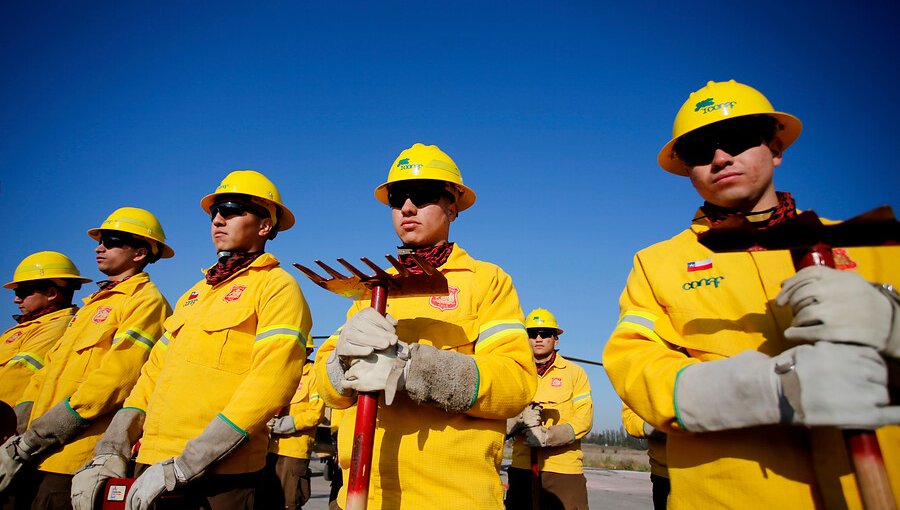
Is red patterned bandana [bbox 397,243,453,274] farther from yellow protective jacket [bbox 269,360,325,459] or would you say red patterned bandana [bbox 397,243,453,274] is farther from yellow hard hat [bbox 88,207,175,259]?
yellow protective jacket [bbox 269,360,325,459]

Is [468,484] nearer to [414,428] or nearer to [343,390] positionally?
[414,428]

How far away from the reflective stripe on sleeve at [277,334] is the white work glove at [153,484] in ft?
2.79

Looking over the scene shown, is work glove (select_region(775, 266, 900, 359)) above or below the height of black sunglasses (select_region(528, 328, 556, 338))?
below

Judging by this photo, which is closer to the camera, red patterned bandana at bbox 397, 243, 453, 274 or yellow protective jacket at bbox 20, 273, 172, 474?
red patterned bandana at bbox 397, 243, 453, 274

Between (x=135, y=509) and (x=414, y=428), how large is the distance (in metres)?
1.78

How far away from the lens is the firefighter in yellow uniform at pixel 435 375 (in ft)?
7.13

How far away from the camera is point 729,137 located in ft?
7.15

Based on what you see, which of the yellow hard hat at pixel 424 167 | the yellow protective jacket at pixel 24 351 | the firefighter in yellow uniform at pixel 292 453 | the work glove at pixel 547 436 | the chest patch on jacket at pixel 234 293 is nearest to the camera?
the yellow hard hat at pixel 424 167

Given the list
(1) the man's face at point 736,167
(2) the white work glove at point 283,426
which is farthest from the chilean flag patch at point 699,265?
(2) the white work glove at point 283,426

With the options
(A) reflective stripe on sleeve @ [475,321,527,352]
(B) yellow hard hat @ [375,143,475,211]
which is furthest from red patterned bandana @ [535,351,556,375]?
(A) reflective stripe on sleeve @ [475,321,527,352]

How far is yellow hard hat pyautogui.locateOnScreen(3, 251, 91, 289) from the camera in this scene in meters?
6.56

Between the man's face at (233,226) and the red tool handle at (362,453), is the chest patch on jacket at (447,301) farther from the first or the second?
the man's face at (233,226)

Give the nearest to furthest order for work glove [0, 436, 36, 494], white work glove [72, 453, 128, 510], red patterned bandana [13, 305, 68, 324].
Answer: white work glove [72, 453, 128, 510] → work glove [0, 436, 36, 494] → red patterned bandana [13, 305, 68, 324]

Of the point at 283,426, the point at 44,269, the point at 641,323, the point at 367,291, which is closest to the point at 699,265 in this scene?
the point at 641,323
